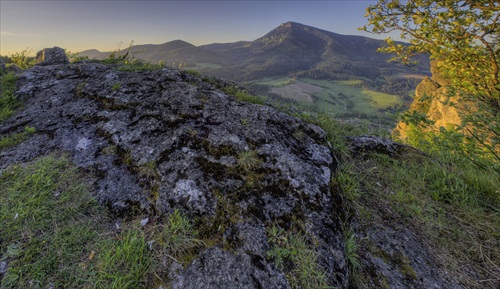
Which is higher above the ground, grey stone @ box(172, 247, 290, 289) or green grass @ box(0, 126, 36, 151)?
green grass @ box(0, 126, 36, 151)

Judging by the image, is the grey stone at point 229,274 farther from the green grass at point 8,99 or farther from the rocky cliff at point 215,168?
the green grass at point 8,99

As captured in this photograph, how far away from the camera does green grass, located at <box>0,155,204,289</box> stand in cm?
252

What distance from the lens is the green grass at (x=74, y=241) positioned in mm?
2521

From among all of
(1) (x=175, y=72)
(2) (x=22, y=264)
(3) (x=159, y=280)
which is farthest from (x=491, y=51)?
(2) (x=22, y=264)

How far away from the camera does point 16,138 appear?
462 centimetres

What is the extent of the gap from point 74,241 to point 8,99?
587 cm

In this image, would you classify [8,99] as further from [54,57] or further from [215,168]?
[215,168]

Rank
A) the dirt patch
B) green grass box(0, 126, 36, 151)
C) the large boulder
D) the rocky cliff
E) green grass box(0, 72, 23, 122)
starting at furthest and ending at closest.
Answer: the dirt patch → the large boulder → green grass box(0, 72, 23, 122) → green grass box(0, 126, 36, 151) → the rocky cliff

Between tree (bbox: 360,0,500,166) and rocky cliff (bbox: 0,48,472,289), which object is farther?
tree (bbox: 360,0,500,166)

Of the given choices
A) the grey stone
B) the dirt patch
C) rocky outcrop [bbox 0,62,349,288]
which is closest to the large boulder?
rocky outcrop [bbox 0,62,349,288]

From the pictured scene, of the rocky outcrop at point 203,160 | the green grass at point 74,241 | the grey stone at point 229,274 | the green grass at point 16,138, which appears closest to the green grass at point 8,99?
the rocky outcrop at point 203,160

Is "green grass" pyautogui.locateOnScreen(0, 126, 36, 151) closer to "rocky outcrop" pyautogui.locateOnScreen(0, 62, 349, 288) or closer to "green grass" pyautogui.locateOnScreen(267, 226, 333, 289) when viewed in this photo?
"rocky outcrop" pyautogui.locateOnScreen(0, 62, 349, 288)

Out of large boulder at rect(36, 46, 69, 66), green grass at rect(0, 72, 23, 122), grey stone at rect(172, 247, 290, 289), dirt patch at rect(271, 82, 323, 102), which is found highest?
large boulder at rect(36, 46, 69, 66)

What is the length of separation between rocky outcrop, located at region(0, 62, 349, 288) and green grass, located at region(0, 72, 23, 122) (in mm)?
200
